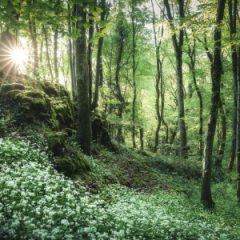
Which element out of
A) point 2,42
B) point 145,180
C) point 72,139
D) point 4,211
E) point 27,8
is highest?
point 2,42

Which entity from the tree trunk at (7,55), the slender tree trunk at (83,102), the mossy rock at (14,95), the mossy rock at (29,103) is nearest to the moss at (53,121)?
the mossy rock at (29,103)

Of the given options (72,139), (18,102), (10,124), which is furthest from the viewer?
(72,139)

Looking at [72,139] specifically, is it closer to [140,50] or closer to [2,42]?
[2,42]

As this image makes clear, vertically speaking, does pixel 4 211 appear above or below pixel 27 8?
below

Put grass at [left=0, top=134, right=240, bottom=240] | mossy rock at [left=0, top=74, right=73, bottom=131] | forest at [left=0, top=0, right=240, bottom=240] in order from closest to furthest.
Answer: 1. grass at [left=0, top=134, right=240, bottom=240]
2. forest at [left=0, top=0, right=240, bottom=240]
3. mossy rock at [left=0, top=74, right=73, bottom=131]

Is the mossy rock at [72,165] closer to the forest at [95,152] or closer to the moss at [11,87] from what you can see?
the forest at [95,152]

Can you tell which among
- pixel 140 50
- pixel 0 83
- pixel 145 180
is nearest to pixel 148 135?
pixel 140 50

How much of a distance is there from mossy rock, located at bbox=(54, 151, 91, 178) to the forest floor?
0.29 m

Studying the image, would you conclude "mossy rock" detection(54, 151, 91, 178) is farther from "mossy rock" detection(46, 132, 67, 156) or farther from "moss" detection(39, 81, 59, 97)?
"moss" detection(39, 81, 59, 97)

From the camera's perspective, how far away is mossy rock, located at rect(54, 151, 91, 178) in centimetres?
476

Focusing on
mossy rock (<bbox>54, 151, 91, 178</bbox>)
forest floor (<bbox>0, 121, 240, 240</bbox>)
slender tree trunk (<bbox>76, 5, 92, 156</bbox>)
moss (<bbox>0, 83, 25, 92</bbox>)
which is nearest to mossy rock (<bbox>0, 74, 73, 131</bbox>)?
moss (<bbox>0, 83, 25, 92</bbox>)

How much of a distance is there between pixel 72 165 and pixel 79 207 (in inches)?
92.4

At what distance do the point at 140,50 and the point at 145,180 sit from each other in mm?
15447

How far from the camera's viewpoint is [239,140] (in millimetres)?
6637
